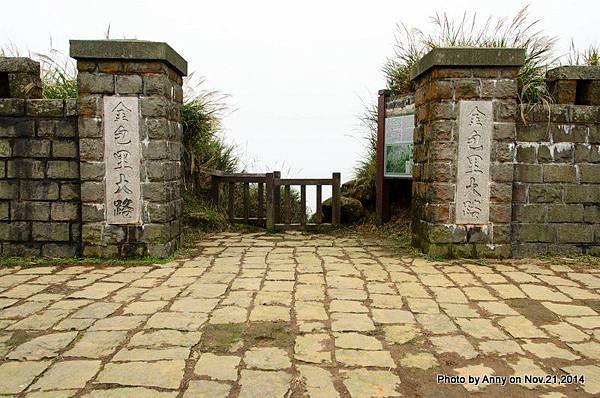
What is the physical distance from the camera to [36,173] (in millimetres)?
5355

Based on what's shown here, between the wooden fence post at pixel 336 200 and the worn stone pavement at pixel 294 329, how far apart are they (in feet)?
8.75

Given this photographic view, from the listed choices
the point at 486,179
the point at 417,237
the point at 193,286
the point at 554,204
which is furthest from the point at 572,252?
the point at 193,286

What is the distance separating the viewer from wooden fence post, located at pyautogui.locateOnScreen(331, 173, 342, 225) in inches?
306

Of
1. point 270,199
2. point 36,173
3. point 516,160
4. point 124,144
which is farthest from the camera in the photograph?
point 270,199

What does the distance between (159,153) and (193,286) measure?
1.70 metres

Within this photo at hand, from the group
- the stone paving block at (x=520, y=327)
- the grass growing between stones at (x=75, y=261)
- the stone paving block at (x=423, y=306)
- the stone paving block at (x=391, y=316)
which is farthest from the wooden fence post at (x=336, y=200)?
the stone paving block at (x=520, y=327)

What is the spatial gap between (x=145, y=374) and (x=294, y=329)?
1.02 metres

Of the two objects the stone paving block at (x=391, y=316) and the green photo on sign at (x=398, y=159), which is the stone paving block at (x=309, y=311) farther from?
the green photo on sign at (x=398, y=159)

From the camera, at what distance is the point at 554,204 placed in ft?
18.2

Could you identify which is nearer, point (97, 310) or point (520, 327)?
point (520, 327)

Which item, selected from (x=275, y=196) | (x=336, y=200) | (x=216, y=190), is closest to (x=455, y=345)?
(x=336, y=200)

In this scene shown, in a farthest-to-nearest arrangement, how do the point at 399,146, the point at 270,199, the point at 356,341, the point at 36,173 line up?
the point at 270,199 → the point at 399,146 → the point at 36,173 → the point at 356,341

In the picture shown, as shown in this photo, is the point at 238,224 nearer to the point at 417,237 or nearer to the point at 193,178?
the point at 193,178

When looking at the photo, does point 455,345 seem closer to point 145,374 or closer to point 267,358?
point 267,358
